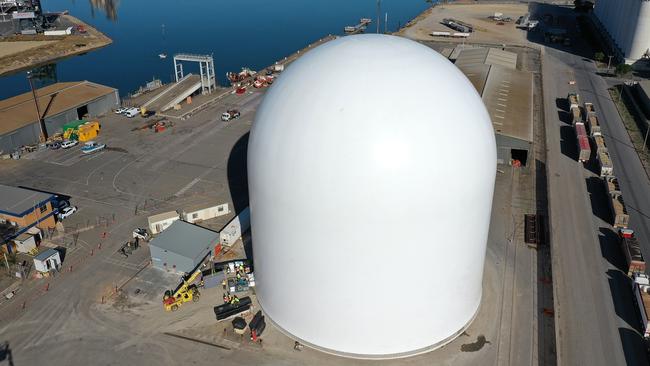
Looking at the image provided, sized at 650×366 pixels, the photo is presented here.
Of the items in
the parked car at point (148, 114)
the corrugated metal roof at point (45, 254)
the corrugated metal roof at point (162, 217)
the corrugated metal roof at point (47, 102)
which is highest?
the corrugated metal roof at point (47, 102)

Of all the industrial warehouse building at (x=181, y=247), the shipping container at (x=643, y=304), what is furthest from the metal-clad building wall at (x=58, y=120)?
the shipping container at (x=643, y=304)

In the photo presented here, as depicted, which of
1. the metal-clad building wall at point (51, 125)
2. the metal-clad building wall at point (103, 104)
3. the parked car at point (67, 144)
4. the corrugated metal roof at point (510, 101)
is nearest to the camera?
the corrugated metal roof at point (510, 101)

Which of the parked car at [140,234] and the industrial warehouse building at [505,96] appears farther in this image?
the industrial warehouse building at [505,96]

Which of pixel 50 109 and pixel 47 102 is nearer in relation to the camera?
pixel 50 109

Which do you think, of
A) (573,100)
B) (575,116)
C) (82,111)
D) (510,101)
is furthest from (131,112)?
(573,100)

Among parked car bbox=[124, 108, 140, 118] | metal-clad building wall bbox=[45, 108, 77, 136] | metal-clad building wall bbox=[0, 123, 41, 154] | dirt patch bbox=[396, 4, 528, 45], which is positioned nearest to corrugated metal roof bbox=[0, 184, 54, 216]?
metal-clad building wall bbox=[0, 123, 41, 154]

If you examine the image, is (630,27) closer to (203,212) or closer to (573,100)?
(573,100)

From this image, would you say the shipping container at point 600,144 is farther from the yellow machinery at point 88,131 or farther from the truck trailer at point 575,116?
the yellow machinery at point 88,131

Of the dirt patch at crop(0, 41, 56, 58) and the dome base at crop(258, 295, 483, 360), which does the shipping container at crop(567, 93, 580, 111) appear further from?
the dirt patch at crop(0, 41, 56, 58)
